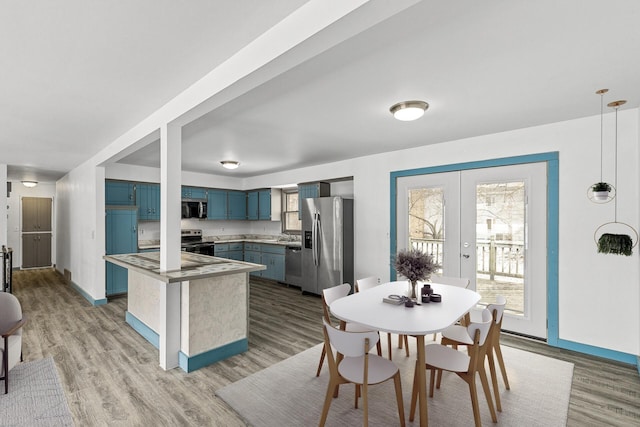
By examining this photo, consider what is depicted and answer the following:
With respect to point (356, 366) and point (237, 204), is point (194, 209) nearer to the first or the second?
point (237, 204)

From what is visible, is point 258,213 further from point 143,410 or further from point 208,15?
point 208,15

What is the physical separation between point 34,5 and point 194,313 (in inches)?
95.1

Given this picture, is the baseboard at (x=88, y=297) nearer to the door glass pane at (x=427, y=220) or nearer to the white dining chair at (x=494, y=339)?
the door glass pane at (x=427, y=220)

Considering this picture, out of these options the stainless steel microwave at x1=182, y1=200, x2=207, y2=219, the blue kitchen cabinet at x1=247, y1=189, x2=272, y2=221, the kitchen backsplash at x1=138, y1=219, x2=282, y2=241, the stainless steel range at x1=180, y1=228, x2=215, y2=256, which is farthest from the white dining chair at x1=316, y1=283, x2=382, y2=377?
the stainless steel microwave at x1=182, y1=200, x2=207, y2=219

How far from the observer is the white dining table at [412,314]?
1.96 metres

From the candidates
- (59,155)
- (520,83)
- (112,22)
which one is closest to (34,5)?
(112,22)

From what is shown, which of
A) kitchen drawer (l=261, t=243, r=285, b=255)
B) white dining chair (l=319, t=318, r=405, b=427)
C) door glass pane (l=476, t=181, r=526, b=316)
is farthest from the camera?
kitchen drawer (l=261, t=243, r=285, b=255)

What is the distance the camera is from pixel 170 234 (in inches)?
114

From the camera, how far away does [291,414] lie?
2252 mm

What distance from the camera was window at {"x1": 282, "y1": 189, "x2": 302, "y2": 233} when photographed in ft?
23.6

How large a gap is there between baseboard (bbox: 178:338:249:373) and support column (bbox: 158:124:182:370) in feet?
0.47

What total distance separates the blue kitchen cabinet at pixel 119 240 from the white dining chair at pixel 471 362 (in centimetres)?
539

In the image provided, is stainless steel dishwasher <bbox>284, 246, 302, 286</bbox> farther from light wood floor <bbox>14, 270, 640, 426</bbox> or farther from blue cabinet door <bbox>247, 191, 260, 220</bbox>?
blue cabinet door <bbox>247, 191, 260, 220</bbox>

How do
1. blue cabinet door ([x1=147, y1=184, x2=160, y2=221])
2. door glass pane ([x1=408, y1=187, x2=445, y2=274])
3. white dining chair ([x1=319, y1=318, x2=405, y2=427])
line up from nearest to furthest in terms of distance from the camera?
white dining chair ([x1=319, y1=318, x2=405, y2=427]) < door glass pane ([x1=408, y1=187, x2=445, y2=274]) < blue cabinet door ([x1=147, y1=184, x2=160, y2=221])
